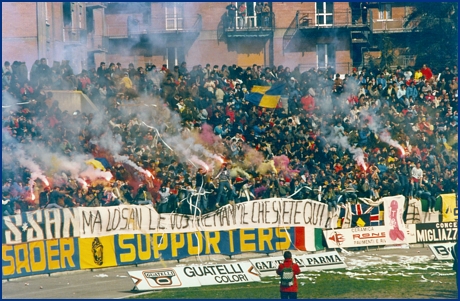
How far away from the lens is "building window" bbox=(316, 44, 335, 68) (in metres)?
23.0

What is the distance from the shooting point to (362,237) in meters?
17.2

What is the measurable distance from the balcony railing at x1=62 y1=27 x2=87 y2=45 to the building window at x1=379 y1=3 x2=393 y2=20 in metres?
8.81

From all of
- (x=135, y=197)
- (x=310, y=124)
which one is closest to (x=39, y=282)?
(x=135, y=197)

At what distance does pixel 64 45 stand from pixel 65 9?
3.22 ft

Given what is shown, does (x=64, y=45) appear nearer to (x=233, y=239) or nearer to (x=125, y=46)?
(x=125, y=46)

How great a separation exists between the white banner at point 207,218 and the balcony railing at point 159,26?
22.1ft

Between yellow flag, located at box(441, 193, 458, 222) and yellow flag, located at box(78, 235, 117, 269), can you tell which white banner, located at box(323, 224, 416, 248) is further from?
yellow flag, located at box(78, 235, 117, 269)

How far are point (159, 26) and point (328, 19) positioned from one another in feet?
16.1

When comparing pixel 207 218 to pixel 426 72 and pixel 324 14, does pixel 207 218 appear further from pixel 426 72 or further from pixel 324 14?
pixel 324 14

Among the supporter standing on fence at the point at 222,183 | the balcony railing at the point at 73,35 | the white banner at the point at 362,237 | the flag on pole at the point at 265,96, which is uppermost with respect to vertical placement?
the balcony railing at the point at 73,35

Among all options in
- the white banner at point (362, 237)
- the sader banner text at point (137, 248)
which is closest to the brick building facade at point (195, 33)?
the sader banner text at point (137, 248)

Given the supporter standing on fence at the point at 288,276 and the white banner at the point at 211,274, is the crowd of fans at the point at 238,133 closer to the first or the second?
the white banner at the point at 211,274

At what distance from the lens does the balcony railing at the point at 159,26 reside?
825 inches

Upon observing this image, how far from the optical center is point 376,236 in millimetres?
17359
